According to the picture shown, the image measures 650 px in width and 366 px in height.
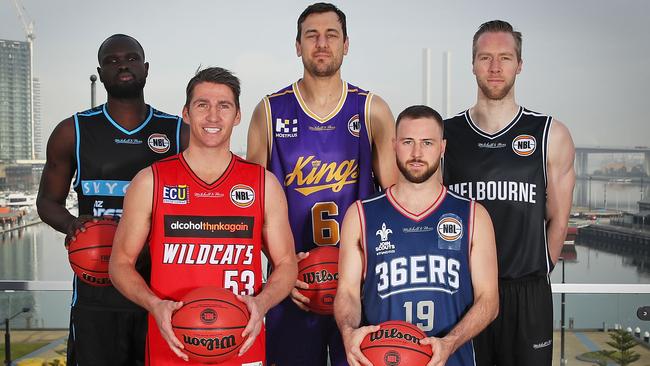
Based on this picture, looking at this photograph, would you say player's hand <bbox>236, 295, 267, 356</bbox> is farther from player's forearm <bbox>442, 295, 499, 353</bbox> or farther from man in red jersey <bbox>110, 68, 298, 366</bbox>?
player's forearm <bbox>442, 295, 499, 353</bbox>

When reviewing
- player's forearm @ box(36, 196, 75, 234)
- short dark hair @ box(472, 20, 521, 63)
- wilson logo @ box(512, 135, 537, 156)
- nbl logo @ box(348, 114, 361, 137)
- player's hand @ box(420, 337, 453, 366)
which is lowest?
player's hand @ box(420, 337, 453, 366)

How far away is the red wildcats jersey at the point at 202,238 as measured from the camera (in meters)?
1.93

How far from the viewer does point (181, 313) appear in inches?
68.1

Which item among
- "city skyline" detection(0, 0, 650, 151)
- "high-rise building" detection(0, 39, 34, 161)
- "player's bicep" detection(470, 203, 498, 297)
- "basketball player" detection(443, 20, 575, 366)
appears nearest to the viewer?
"player's bicep" detection(470, 203, 498, 297)

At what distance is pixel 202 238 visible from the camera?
1961 mm

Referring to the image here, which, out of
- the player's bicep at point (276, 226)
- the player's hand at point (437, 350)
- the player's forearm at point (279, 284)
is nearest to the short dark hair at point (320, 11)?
the player's bicep at point (276, 226)

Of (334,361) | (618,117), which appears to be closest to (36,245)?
(618,117)

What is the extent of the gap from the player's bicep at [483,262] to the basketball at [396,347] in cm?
32

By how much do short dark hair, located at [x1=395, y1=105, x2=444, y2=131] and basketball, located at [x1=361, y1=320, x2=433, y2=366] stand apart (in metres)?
0.66

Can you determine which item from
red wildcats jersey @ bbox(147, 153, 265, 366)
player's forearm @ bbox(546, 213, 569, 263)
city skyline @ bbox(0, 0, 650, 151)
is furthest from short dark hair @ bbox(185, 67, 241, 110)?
city skyline @ bbox(0, 0, 650, 151)

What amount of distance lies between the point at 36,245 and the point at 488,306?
4949 centimetres

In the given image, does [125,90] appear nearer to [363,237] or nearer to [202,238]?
[202,238]

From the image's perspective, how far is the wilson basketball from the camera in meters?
2.24

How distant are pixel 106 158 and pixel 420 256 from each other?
139 cm
